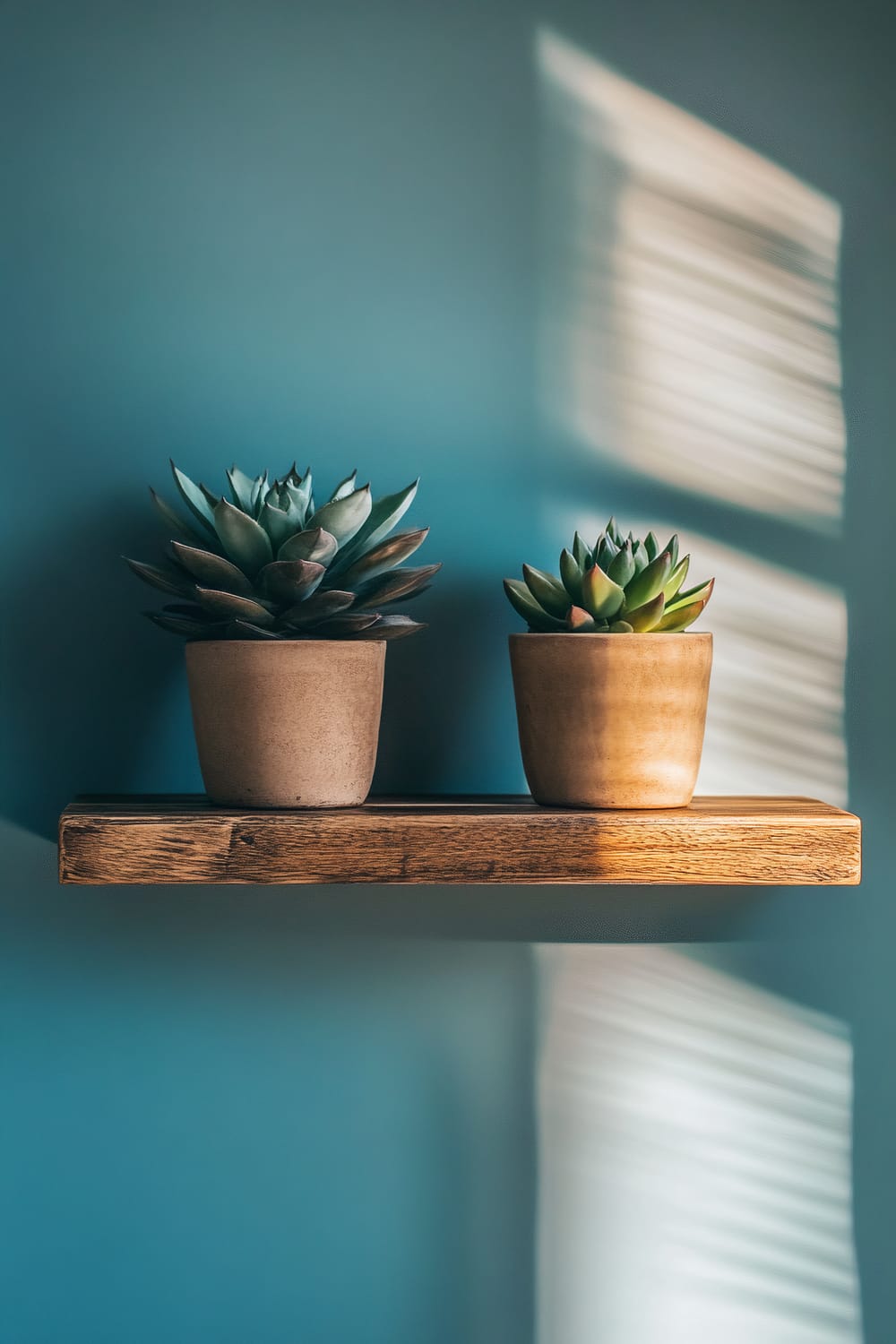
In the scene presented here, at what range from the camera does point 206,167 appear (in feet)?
3.34

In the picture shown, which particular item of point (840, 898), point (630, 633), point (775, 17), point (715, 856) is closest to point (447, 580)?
point (630, 633)

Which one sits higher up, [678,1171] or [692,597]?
[692,597]

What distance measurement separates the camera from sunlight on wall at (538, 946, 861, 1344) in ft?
3.36

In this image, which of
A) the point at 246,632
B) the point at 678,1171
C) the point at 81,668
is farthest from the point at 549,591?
the point at 678,1171

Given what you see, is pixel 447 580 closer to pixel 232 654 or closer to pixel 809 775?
pixel 232 654

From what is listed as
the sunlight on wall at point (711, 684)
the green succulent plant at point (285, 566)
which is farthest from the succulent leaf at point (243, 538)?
the sunlight on wall at point (711, 684)

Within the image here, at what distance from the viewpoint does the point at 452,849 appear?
0.84 m

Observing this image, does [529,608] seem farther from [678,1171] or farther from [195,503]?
[678,1171]

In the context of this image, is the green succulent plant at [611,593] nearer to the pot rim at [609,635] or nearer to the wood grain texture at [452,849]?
the pot rim at [609,635]

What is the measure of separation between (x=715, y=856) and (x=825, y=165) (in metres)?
0.63

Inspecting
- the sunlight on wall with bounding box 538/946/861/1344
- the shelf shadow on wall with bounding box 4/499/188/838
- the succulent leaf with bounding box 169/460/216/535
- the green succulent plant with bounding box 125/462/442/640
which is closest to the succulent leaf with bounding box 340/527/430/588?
the green succulent plant with bounding box 125/462/442/640

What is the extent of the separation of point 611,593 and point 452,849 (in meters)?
Result: 0.22

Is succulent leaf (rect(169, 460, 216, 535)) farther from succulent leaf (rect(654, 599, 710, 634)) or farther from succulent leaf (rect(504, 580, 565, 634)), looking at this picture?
succulent leaf (rect(654, 599, 710, 634))

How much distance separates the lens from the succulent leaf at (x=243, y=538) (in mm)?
831
